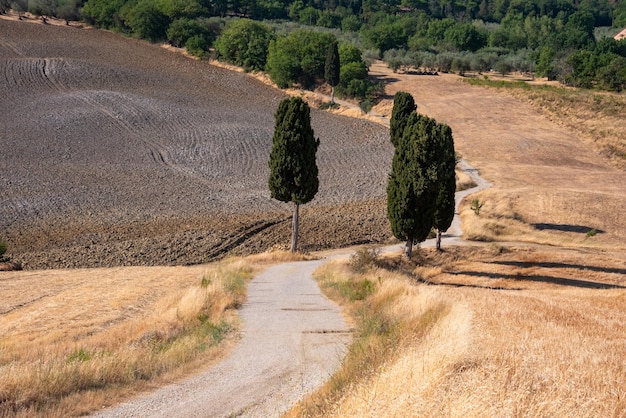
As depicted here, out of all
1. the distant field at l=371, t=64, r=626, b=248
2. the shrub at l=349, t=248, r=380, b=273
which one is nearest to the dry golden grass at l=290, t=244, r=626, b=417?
the shrub at l=349, t=248, r=380, b=273

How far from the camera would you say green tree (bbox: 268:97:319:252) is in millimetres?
38656

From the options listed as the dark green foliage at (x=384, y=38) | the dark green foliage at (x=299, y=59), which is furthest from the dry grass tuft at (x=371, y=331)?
the dark green foliage at (x=384, y=38)

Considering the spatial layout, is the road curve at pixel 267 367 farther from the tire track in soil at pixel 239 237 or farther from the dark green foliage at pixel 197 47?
the dark green foliage at pixel 197 47

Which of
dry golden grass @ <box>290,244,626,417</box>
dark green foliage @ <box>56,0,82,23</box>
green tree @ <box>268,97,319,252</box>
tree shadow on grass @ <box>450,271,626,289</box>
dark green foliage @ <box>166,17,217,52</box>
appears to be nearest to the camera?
dry golden grass @ <box>290,244,626,417</box>

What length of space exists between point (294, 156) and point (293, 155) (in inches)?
3.5

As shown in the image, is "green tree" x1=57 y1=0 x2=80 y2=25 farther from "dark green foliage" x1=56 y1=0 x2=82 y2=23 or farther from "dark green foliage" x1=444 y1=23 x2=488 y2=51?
"dark green foliage" x1=444 y1=23 x2=488 y2=51

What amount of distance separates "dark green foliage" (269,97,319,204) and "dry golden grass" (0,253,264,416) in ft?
29.9

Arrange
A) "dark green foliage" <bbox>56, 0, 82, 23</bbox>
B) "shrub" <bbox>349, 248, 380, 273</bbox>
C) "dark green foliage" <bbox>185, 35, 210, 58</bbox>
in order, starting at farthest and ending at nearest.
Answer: "dark green foliage" <bbox>56, 0, 82, 23</bbox>, "dark green foliage" <bbox>185, 35, 210, 58</bbox>, "shrub" <bbox>349, 248, 380, 273</bbox>

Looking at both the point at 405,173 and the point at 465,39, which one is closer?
the point at 405,173

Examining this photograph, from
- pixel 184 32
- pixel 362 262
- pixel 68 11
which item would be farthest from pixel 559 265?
pixel 68 11

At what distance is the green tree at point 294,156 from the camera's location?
38.7 meters

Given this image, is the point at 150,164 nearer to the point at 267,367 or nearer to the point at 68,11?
the point at 267,367

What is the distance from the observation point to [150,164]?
6359 centimetres

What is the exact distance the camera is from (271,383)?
12109mm
